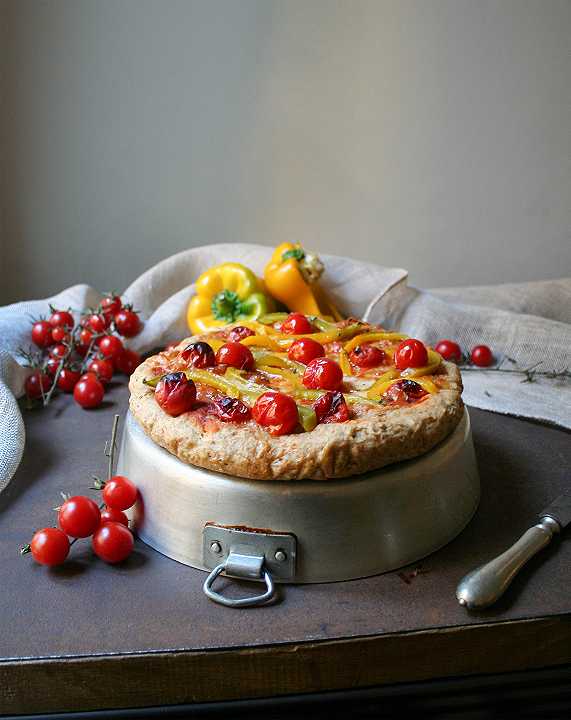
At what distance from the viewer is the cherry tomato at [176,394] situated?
2.01 meters

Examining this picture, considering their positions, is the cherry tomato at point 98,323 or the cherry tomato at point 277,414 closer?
the cherry tomato at point 277,414

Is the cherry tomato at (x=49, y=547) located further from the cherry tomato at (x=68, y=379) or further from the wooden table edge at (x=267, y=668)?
the cherry tomato at (x=68, y=379)

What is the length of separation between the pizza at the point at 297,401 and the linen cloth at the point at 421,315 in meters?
0.68

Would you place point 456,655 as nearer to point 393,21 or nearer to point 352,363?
point 352,363

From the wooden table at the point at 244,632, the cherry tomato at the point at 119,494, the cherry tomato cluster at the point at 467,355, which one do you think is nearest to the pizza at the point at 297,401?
the cherry tomato at the point at 119,494

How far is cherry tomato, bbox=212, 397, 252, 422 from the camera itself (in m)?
1.97

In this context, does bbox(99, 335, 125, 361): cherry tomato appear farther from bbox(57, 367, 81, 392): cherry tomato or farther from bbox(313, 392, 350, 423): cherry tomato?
bbox(313, 392, 350, 423): cherry tomato

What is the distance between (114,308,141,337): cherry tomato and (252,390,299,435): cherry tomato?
1.47 meters

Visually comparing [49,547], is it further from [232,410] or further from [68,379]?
[68,379]

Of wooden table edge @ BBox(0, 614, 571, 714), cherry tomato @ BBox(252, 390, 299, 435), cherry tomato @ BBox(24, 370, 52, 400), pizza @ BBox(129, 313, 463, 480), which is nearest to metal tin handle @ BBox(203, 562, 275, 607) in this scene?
wooden table edge @ BBox(0, 614, 571, 714)

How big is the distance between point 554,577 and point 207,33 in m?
3.32

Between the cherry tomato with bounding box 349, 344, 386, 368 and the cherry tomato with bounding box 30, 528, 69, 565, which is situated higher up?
the cherry tomato with bounding box 349, 344, 386, 368

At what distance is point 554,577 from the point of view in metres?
1.91

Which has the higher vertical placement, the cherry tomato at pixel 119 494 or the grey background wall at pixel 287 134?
the grey background wall at pixel 287 134
